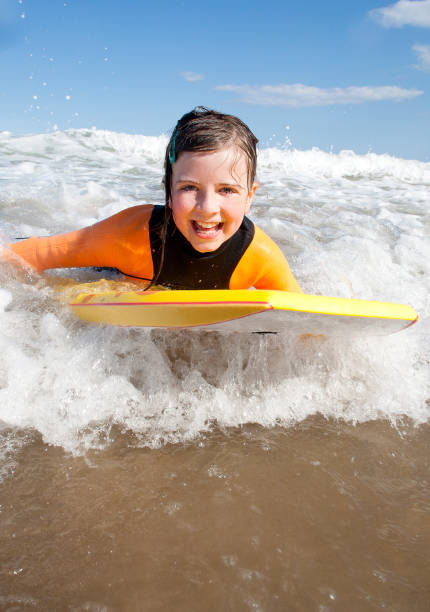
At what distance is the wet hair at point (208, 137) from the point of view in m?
2.23

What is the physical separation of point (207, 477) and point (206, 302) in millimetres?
684

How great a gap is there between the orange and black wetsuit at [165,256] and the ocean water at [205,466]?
0.93 feet

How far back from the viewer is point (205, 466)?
175 centimetres

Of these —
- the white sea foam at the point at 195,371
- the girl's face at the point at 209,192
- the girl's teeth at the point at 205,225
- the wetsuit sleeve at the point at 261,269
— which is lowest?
the white sea foam at the point at 195,371

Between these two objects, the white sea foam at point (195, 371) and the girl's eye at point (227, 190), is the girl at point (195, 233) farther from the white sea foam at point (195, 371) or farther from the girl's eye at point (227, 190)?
the white sea foam at point (195, 371)

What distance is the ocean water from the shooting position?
1.30 m

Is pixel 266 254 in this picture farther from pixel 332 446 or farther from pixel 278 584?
pixel 278 584

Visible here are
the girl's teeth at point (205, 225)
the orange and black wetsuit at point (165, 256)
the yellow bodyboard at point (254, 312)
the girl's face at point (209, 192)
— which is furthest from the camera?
the orange and black wetsuit at point (165, 256)

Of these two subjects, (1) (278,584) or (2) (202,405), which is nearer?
(1) (278,584)

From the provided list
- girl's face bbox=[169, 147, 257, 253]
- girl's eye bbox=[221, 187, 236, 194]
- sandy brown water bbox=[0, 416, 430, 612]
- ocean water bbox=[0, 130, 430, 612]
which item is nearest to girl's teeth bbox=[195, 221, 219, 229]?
girl's face bbox=[169, 147, 257, 253]

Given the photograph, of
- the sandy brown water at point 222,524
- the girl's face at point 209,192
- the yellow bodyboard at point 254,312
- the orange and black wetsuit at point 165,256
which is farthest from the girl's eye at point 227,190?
the sandy brown water at point 222,524

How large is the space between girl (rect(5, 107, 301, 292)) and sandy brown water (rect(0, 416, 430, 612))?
38.9 inches

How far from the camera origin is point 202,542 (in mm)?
1421

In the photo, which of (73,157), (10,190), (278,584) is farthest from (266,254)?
(73,157)
